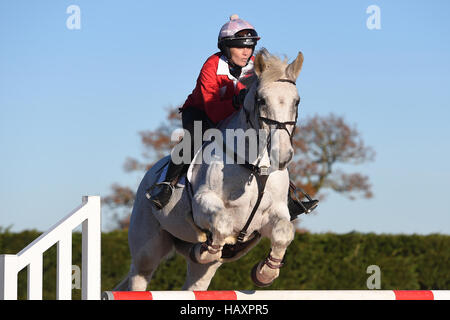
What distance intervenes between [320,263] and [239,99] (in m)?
7.41

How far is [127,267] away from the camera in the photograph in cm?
1184

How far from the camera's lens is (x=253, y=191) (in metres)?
5.08

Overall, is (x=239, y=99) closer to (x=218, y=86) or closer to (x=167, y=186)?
(x=218, y=86)

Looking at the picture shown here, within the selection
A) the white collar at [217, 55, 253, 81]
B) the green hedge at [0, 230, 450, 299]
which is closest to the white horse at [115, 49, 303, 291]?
the white collar at [217, 55, 253, 81]

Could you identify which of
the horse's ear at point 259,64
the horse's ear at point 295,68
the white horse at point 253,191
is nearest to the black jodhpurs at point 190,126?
the white horse at point 253,191

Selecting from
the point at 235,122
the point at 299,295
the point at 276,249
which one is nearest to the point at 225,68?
the point at 235,122

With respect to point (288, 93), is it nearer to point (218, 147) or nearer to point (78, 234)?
point (218, 147)

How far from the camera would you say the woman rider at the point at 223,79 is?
5453 mm

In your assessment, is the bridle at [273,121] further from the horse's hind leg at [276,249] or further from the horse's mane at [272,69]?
the horse's hind leg at [276,249]

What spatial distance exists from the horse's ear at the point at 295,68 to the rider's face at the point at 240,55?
26.8 inches

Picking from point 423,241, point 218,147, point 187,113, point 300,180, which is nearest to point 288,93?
point 218,147

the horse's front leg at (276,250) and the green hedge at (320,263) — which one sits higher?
the horse's front leg at (276,250)

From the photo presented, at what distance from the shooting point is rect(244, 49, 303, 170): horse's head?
454cm

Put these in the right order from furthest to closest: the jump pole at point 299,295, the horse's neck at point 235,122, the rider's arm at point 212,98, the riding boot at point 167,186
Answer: the riding boot at point 167,186 < the rider's arm at point 212,98 < the horse's neck at point 235,122 < the jump pole at point 299,295
